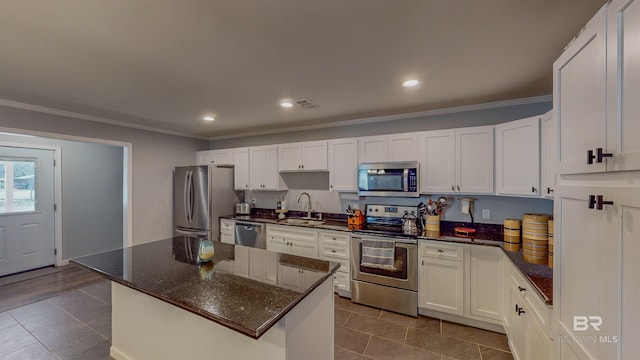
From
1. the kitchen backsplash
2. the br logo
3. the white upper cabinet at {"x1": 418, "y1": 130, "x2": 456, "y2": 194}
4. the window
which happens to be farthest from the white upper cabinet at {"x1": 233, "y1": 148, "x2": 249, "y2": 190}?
the br logo

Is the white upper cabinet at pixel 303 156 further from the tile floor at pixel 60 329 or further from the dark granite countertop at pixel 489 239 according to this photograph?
the tile floor at pixel 60 329

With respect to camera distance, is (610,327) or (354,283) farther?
(354,283)

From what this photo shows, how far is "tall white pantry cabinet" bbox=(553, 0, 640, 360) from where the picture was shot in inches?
30.7

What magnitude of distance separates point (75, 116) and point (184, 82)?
2347 millimetres

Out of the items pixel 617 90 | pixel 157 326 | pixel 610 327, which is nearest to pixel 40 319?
pixel 157 326

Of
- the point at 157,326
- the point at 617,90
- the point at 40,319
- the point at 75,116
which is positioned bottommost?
the point at 40,319

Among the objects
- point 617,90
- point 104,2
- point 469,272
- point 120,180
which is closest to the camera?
point 617,90

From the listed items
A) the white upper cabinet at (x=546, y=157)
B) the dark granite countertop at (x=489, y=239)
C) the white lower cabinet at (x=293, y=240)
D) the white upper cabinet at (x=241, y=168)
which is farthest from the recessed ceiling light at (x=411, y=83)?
the white upper cabinet at (x=241, y=168)

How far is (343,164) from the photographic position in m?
3.67

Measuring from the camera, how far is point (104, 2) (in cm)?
135

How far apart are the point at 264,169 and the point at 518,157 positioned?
3.46 m

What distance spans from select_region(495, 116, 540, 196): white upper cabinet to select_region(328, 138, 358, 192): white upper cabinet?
1.66 m

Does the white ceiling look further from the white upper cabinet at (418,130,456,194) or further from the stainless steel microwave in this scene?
the stainless steel microwave

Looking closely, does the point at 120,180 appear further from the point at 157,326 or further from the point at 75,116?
the point at 157,326
